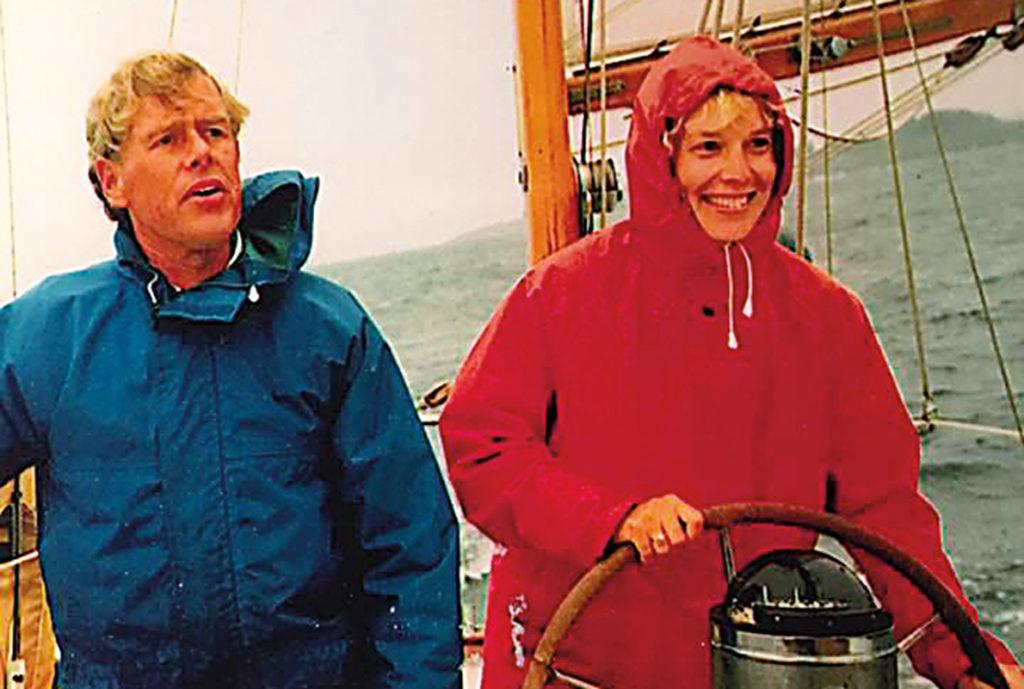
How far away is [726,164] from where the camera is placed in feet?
3.86

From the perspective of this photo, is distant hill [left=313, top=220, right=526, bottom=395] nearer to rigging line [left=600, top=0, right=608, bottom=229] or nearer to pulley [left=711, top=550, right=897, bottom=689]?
rigging line [left=600, top=0, right=608, bottom=229]

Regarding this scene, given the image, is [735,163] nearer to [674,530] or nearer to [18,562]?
[674,530]

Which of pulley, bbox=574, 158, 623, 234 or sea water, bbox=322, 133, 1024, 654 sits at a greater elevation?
pulley, bbox=574, 158, 623, 234

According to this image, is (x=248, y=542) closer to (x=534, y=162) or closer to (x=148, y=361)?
(x=148, y=361)

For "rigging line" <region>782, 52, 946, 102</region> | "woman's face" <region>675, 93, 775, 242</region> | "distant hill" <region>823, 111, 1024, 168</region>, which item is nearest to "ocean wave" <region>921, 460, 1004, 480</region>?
"distant hill" <region>823, 111, 1024, 168</region>

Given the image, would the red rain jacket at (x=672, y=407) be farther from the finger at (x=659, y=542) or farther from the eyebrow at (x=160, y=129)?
the eyebrow at (x=160, y=129)

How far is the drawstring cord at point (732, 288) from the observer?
3.97 ft

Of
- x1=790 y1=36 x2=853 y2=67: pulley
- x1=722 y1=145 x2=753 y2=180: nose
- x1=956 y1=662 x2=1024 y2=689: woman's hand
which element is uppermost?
x1=790 y1=36 x2=853 y2=67: pulley

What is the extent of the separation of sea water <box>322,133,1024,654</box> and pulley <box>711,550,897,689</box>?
34.1 inches

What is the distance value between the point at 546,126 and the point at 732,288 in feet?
1.30

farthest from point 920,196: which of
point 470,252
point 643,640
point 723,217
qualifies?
point 643,640

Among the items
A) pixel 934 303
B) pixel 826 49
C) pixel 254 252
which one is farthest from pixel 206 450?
pixel 934 303

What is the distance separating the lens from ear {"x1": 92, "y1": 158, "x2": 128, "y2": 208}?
3.80 feet

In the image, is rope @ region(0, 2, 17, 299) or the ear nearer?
the ear
